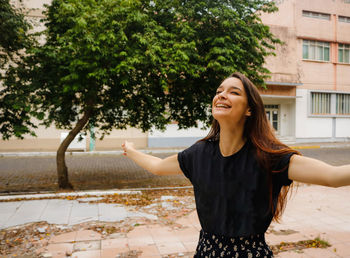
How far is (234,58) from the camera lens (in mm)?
8180

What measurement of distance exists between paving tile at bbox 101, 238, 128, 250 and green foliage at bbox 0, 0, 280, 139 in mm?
3586

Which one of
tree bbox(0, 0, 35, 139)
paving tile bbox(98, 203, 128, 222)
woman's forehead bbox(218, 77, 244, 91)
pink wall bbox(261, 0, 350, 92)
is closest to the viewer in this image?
woman's forehead bbox(218, 77, 244, 91)

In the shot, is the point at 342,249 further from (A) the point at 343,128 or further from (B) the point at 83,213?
(A) the point at 343,128

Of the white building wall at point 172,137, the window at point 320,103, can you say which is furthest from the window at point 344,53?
the white building wall at point 172,137

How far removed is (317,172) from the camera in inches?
54.6

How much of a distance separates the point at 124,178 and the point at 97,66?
4.87m

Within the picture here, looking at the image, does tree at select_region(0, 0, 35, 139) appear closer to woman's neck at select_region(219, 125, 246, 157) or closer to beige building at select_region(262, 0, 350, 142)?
woman's neck at select_region(219, 125, 246, 157)

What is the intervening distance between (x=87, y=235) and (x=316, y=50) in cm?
2346

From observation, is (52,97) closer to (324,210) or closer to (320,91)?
(324,210)

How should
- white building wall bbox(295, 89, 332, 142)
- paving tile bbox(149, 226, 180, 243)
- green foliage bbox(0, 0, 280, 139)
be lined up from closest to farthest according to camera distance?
1. paving tile bbox(149, 226, 180, 243)
2. green foliage bbox(0, 0, 280, 139)
3. white building wall bbox(295, 89, 332, 142)

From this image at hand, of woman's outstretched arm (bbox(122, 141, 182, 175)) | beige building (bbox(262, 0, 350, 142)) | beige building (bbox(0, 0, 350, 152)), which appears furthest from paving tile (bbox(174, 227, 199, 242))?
beige building (bbox(262, 0, 350, 142))

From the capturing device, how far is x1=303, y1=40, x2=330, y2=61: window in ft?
75.6

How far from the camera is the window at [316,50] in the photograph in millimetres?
23031

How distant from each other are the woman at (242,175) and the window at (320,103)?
78.5 feet
